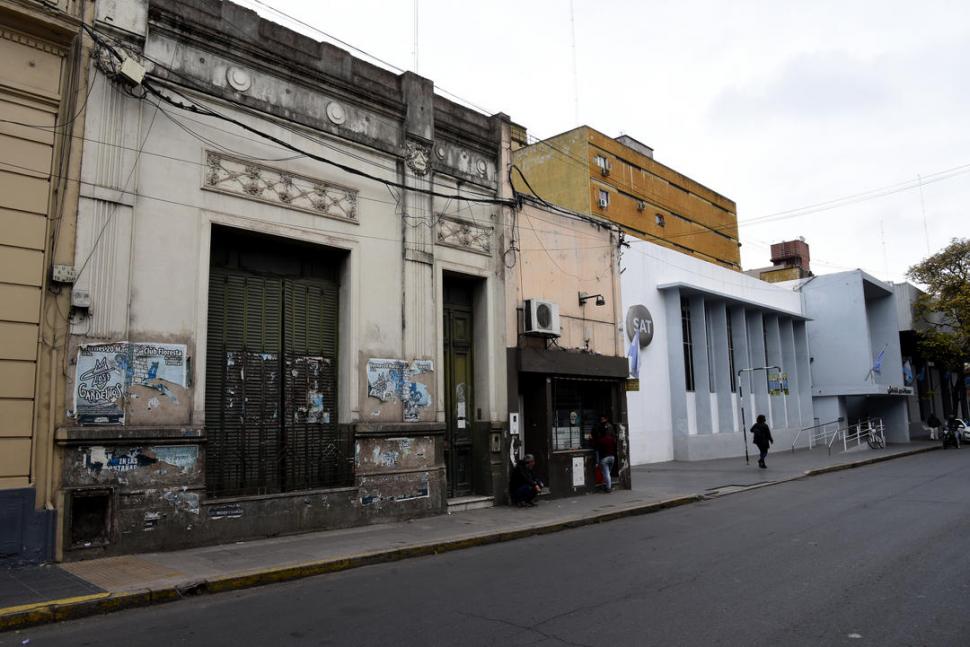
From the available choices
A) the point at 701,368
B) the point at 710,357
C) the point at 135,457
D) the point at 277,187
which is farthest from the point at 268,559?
the point at 710,357

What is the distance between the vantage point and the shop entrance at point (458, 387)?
532 inches

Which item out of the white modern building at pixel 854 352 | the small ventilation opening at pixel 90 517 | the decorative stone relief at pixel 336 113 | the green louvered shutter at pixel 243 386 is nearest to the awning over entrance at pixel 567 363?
the green louvered shutter at pixel 243 386

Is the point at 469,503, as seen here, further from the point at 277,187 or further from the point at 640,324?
the point at 640,324

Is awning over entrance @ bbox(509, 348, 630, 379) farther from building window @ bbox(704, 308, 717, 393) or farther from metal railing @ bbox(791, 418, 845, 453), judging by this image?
metal railing @ bbox(791, 418, 845, 453)

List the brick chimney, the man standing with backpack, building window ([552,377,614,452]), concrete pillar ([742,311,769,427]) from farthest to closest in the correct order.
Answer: the brick chimney, concrete pillar ([742,311,769,427]), the man standing with backpack, building window ([552,377,614,452])

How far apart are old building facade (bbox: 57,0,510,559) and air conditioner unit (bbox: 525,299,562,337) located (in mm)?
596

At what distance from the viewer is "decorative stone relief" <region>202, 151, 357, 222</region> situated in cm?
1029

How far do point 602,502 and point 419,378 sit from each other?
4983 mm

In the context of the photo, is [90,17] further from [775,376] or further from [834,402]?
[834,402]

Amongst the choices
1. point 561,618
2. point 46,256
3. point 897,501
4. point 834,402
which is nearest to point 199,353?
point 46,256

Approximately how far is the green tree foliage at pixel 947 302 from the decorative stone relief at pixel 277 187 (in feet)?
118

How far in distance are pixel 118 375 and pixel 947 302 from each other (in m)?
40.9

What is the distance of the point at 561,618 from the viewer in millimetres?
6035

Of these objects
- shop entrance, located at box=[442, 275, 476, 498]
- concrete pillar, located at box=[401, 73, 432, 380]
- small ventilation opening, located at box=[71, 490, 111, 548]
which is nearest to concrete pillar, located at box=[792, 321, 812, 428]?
shop entrance, located at box=[442, 275, 476, 498]
